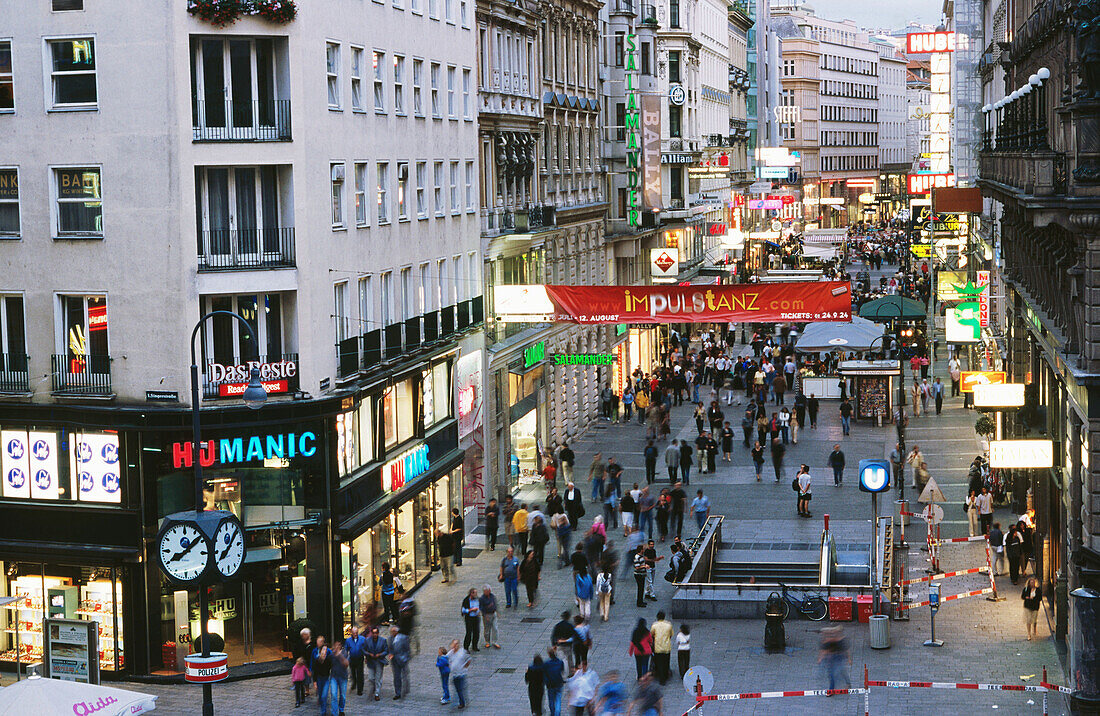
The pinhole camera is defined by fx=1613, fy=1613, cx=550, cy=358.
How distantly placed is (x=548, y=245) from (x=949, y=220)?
3337cm

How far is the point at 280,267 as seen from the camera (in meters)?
33.3

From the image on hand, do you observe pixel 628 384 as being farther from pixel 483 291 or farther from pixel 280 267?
pixel 280 267

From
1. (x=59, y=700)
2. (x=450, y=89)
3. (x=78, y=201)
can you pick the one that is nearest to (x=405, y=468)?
(x=78, y=201)

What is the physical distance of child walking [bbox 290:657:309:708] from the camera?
29.5 m

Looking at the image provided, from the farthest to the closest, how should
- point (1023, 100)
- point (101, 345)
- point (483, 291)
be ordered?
point (483, 291)
point (1023, 100)
point (101, 345)

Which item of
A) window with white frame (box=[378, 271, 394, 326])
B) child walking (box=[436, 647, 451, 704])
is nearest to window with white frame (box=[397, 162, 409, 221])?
window with white frame (box=[378, 271, 394, 326])

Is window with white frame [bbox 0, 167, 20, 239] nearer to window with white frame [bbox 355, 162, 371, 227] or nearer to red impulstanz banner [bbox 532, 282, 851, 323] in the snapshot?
window with white frame [bbox 355, 162, 371, 227]

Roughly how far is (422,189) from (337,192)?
22.7 feet

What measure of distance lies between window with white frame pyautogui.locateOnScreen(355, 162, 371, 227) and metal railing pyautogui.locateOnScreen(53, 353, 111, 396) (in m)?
7.37

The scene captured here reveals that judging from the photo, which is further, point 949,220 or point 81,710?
point 949,220

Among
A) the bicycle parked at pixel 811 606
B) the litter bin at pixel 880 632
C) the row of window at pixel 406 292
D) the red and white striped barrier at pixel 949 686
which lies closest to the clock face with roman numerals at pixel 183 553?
the row of window at pixel 406 292

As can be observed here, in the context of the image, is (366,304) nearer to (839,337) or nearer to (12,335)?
(12,335)

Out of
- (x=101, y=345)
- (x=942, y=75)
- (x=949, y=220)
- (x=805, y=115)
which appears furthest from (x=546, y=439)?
(x=805, y=115)

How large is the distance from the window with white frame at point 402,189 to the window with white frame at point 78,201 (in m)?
9.75
